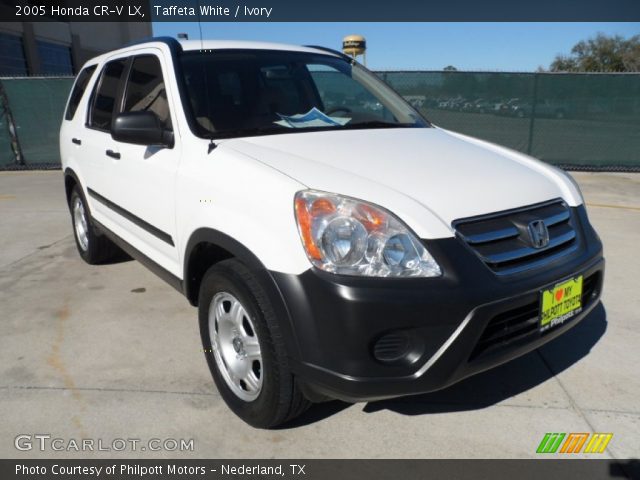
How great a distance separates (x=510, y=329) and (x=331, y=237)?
0.84 meters

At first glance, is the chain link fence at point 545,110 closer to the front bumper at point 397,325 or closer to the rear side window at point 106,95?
the rear side window at point 106,95

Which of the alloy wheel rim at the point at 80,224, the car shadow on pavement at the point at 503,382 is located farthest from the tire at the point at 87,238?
the car shadow on pavement at the point at 503,382

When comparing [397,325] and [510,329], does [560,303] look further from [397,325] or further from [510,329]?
[397,325]

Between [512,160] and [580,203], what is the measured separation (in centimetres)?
40

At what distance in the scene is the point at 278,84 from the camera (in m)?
3.33

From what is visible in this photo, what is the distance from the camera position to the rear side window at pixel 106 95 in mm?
3758

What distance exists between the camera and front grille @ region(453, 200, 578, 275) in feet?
6.76

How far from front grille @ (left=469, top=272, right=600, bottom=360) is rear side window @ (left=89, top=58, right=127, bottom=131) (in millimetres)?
2989

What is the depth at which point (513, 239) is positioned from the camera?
2.18 m

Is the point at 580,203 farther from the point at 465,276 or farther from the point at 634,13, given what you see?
the point at 634,13

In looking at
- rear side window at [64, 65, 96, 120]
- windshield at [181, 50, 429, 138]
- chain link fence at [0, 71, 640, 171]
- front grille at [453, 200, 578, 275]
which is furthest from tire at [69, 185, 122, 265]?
chain link fence at [0, 71, 640, 171]

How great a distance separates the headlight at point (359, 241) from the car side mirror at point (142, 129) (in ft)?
3.77
